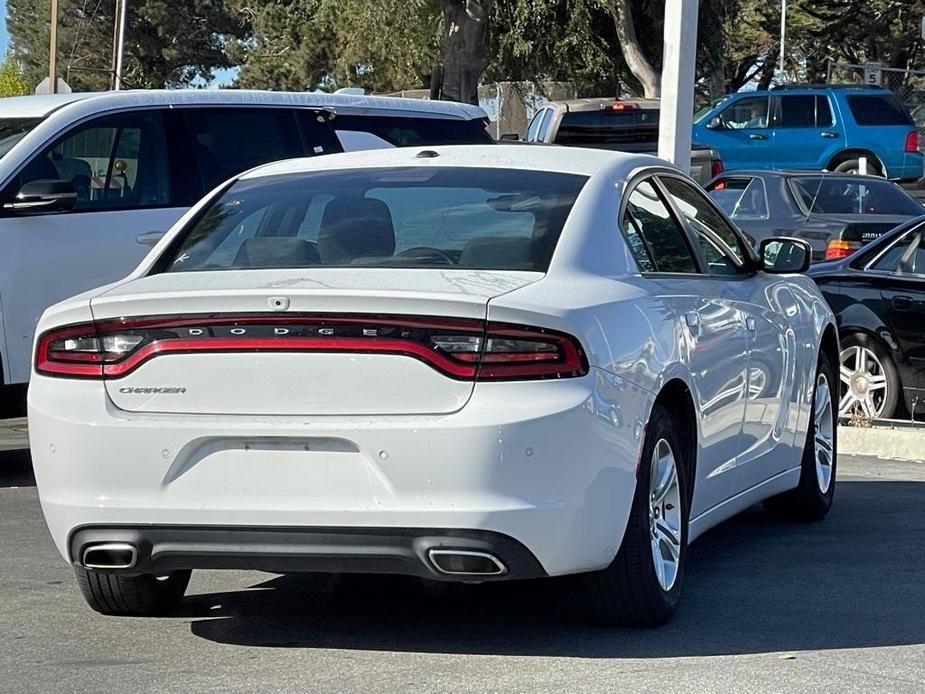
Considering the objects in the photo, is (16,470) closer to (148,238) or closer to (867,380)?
(148,238)

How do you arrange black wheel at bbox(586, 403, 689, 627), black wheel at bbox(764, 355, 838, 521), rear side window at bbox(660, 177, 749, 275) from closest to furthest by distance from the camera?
black wheel at bbox(586, 403, 689, 627)
rear side window at bbox(660, 177, 749, 275)
black wheel at bbox(764, 355, 838, 521)

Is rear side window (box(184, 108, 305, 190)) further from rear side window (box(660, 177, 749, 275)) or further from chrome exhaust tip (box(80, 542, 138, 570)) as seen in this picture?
chrome exhaust tip (box(80, 542, 138, 570))

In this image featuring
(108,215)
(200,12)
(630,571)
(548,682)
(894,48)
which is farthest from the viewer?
(200,12)

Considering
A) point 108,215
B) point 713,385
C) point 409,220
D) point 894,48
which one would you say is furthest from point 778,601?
point 894,48

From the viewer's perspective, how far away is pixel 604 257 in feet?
19.4

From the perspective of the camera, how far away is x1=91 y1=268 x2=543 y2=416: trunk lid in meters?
5.23

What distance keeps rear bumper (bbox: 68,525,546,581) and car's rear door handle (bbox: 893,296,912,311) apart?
6.31m

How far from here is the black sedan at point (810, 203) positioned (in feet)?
59.1

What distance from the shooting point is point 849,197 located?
1878 cm

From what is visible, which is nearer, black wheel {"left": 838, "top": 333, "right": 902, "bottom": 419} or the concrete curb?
the concrete curb

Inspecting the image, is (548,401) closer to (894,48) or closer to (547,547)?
(547,547)

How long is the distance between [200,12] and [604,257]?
296 feet

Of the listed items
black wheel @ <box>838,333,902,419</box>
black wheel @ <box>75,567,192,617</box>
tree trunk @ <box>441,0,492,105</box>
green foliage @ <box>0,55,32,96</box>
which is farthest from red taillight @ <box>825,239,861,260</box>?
green foliage @ <box>0,55,32,96</box>

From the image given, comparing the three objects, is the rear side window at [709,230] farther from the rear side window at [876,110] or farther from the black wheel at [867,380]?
the rear side window at [876,110]
